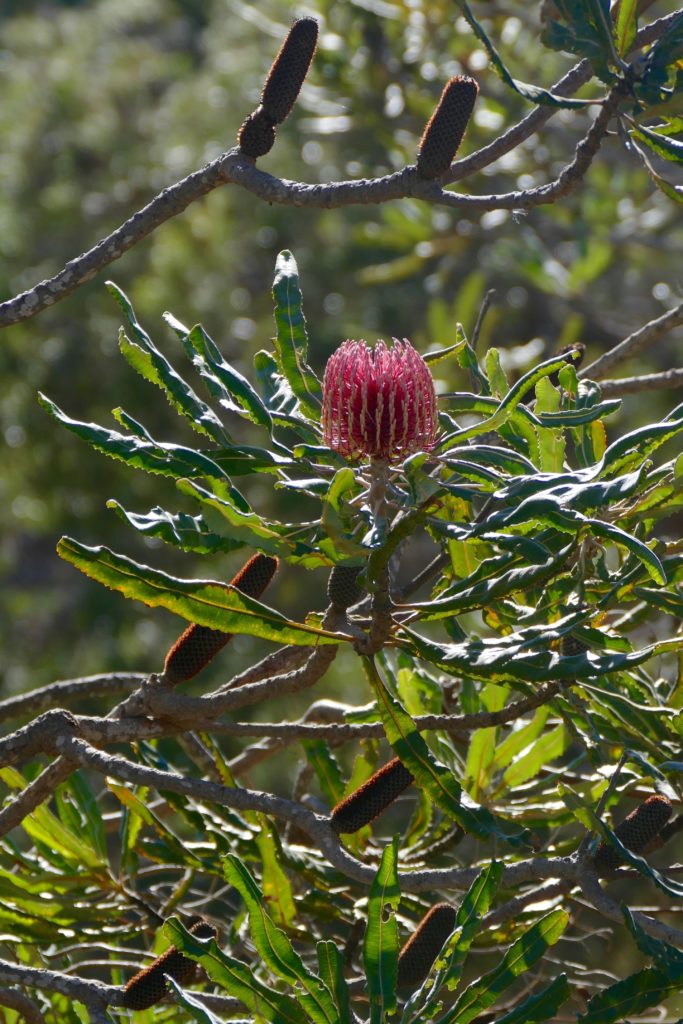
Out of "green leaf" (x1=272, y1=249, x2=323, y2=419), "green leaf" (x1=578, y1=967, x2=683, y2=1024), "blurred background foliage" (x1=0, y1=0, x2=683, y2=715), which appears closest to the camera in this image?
"green leaf" (x1=578, y1=967, x2=683, y2=1024)

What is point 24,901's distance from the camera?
1215 mm

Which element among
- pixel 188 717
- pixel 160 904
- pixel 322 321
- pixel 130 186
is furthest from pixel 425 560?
pixel 188 717

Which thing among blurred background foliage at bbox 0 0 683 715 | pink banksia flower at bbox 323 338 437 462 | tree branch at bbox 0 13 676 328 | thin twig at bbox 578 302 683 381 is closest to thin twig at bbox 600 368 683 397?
thin twig at bbox 578 302 683 381

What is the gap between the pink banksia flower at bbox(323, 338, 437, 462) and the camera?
37.2 inches

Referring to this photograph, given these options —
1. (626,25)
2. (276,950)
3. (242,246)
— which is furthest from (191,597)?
(242,246)

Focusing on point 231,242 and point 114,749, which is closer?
point 114,749

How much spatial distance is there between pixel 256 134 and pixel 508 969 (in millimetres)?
729

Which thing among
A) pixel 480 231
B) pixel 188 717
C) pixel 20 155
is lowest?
pixel 188 717

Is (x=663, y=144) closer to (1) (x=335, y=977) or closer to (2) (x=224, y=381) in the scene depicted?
(2) (x=224, y=381)

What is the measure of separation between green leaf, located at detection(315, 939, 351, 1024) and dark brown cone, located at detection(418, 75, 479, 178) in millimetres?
623

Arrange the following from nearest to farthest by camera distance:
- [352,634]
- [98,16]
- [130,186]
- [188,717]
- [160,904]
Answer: [352,634] → [188,717] → [160,904] → [130,186] → [98,16]

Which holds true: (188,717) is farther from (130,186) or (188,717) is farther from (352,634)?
(130,186)

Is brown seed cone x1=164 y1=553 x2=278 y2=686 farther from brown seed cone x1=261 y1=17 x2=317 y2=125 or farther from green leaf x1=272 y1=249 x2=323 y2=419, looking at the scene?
brown seed cone x1=261 y1=17 x2=317 y2=125

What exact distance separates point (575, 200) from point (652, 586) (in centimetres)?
300
